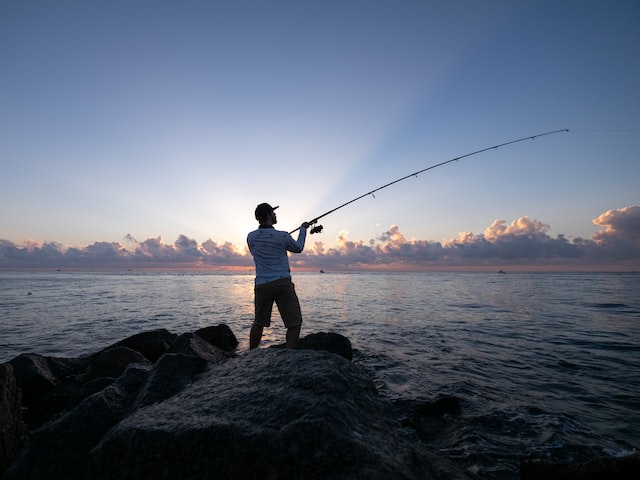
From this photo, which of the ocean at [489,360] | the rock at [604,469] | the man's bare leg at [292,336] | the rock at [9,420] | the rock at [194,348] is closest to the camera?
the rock at [604,469]

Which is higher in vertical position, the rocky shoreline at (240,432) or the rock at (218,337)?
the rocky shoreline at (240,432)

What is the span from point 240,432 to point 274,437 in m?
0.27

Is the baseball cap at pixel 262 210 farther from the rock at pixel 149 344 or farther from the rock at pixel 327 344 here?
the rock at pixel 149 344

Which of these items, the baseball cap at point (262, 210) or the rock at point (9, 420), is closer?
the rock at point (9, 420)

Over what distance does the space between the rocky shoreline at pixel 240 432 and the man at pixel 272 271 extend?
1733mm

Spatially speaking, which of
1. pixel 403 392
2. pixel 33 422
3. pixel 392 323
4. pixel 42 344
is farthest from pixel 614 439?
pixel 42 344

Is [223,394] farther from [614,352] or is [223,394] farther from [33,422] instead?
[614,352]

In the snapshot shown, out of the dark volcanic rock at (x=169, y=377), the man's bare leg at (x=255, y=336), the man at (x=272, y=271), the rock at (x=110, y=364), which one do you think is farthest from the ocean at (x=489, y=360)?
the rock at (x=110, y=364)

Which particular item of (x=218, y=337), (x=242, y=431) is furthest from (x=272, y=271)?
(x=218, y=337)

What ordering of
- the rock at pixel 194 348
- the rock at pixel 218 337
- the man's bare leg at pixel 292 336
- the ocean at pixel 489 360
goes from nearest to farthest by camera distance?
the ocean at pixel 489 360, the man's bare leg at pixel 292 336, the rock at pixel 194 348, the rock at pixel 218 337

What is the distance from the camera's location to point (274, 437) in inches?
87.6

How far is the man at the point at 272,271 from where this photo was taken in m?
5.76

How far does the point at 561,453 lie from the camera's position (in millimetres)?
4113

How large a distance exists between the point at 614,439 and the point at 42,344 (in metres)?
15.1
